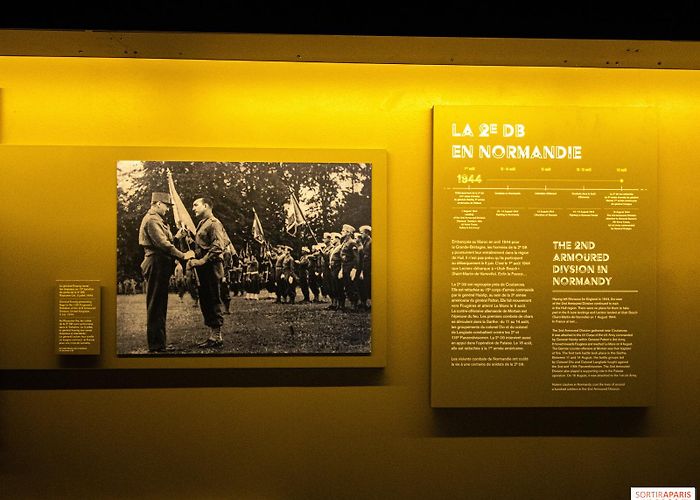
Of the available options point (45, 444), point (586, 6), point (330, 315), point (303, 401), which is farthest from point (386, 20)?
point (45, 444)

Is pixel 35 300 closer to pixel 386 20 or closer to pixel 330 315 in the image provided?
pixel 330 315

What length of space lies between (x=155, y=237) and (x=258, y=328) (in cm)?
82

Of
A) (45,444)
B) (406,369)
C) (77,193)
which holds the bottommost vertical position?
(45,444)

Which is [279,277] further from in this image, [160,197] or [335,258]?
[160,197]

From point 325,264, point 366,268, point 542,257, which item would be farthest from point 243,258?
point 542,257

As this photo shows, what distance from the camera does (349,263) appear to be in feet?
10.2

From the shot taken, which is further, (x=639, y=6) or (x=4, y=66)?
(x=4, y=66)

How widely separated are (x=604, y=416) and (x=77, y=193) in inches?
139

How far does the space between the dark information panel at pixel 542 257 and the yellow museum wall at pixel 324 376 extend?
130 millimetres

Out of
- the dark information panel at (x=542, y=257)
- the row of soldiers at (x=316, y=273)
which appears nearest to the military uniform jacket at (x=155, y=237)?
the row of soldiers at (x=316, y=273)

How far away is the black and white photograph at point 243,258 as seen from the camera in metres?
3.07

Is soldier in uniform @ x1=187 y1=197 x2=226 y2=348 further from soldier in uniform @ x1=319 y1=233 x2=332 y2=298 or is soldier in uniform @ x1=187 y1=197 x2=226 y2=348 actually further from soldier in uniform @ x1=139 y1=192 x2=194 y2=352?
soldier in uniform @ x1=319 y1=233 x2=332 y2=298

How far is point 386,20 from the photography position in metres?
2.64

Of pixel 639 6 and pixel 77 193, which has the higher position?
pixel 639 6
